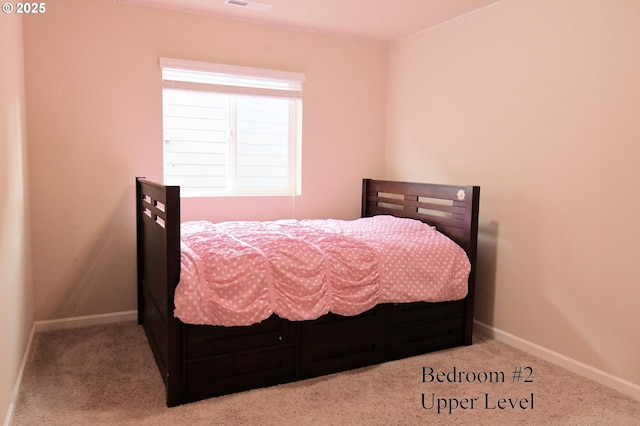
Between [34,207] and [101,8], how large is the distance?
1.35 meters

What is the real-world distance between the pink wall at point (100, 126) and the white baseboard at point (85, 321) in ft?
0.13

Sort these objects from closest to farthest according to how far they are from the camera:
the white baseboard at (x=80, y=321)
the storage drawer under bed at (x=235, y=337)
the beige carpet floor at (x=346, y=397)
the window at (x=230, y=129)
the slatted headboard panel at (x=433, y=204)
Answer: the beige carpet floor at (x=346, y=397) → the storage drawer under bed at (x=235, y=337) → the slatted headboard panel at (x=433, y=204) → the white baseboard at (x=80, y=321) → the window at (x=230, y=129)

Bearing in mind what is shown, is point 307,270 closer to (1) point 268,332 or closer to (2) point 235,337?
(1) point 268,332

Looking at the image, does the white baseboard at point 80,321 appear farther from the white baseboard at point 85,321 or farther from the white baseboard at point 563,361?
the white baseboard at point 563,361

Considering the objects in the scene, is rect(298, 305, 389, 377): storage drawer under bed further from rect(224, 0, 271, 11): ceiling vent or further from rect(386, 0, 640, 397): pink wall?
rect(224, 0, 271, 11): ceiling vent

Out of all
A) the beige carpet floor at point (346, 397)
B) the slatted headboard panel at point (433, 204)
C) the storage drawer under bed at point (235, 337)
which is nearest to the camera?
the beige carpet floor at point (346, 397)

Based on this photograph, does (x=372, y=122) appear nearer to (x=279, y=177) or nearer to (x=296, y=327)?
(x=279, y=177)

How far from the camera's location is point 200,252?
92.6 inches

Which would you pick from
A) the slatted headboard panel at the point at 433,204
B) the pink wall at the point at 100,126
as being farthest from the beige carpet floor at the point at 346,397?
the slatted headboard panel at the point at 433,204

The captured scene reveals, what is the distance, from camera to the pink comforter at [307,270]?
2.23 m

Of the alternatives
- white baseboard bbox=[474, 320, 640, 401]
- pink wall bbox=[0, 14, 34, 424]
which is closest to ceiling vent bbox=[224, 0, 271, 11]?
pink wall bbox=[0, 14, 34, 424]

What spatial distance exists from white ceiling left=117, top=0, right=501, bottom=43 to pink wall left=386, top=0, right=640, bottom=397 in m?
0.17

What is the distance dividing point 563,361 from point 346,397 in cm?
130

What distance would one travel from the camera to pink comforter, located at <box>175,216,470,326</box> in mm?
2234
